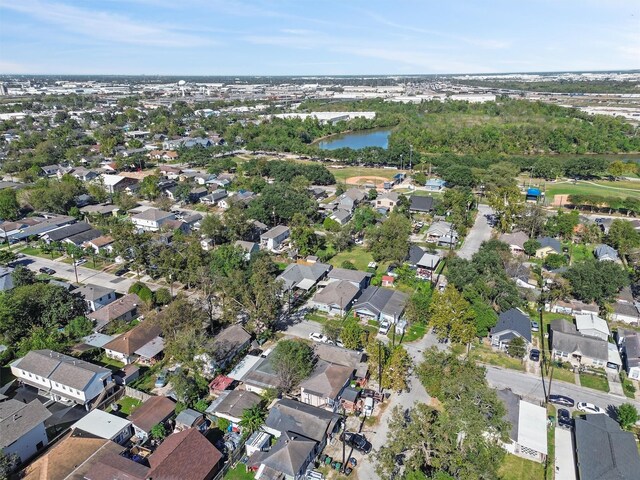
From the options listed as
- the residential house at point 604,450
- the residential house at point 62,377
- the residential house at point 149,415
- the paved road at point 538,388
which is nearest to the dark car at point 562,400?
the paved road at point 538,388

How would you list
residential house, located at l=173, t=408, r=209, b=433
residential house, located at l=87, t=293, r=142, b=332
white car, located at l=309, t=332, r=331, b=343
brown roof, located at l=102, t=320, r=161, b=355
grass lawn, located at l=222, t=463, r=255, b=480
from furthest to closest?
residential house, located at l=87, t=293, r=142, b=332 < white car, located at l=309, t=332, r=331, b=343 < brown roof, located at l=102, t=320, r=161, b=355 < residential house, located at l=173, t=408, r=209, b=433 < grass lawn, located at l=222, t=463, r=255, b=480

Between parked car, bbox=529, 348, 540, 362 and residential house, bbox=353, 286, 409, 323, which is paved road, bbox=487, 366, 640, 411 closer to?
parked car, bbox=529, 348, 540, 362

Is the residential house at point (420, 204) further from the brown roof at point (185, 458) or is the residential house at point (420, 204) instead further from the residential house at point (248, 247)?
the brown roof at point (185, 458)

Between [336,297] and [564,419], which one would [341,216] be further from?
[564,419]

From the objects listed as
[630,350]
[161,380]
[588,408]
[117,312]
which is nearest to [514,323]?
[630,350]

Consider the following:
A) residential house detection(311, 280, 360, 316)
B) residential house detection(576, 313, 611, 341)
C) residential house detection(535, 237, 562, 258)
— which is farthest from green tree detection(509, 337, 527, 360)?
residential house detection(535, 237, 562, 258)

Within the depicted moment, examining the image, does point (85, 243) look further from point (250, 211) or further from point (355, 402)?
point (355, 402)
